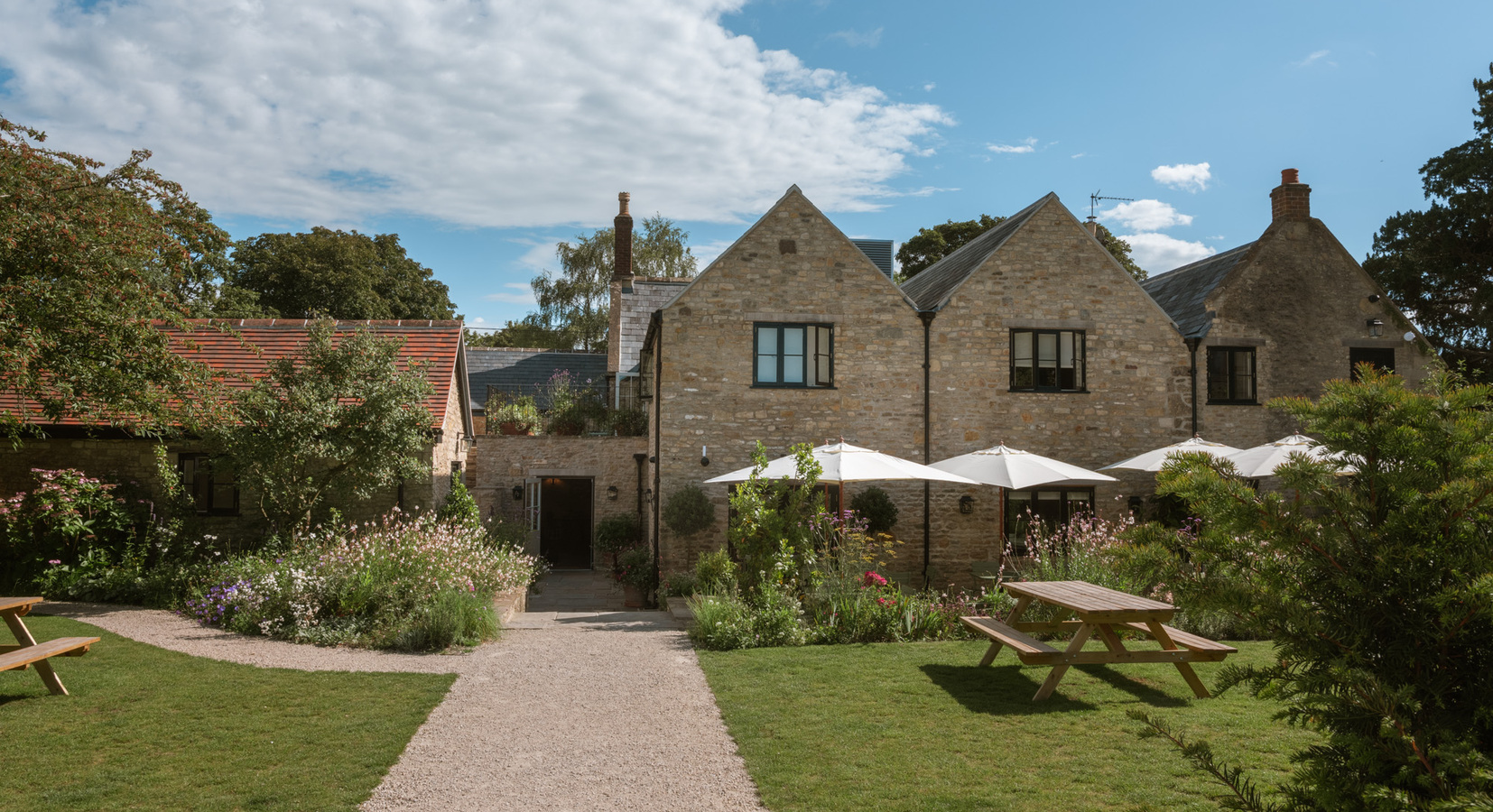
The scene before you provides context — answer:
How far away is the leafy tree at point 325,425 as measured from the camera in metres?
12.2

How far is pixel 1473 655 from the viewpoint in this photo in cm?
257

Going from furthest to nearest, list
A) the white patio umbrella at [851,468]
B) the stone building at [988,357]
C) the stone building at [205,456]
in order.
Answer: the stone building at [988,357], the stone building at [205,456], the white patio umbrella at [851,468]

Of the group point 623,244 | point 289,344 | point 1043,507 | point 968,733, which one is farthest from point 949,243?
point 968,733

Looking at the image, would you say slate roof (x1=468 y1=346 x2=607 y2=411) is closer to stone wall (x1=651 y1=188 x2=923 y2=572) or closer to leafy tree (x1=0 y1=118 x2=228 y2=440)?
stone wall (x1=651 y1=188 x2=923 y2=572)

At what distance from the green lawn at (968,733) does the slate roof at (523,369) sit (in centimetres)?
1866

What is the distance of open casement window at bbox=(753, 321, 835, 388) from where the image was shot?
1501cm

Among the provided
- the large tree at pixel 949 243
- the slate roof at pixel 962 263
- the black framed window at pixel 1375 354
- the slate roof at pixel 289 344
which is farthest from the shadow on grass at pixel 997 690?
the large tree at pixel 949 243

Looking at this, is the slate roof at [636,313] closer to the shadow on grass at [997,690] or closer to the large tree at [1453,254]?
the shadow on grass at [997,690]

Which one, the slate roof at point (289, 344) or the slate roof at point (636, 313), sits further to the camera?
the slate roof at point (636, 313)

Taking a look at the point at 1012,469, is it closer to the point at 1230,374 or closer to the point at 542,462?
the point at 1230,374

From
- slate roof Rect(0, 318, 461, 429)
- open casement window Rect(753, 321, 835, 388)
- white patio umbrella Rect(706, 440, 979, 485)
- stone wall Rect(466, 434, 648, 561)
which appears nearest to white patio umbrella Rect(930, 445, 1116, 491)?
white patio umbrella Rect(706, 440, 979, 485)

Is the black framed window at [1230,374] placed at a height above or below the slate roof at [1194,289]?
below

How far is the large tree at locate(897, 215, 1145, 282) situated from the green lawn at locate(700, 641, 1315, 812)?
A: 79.7 ft

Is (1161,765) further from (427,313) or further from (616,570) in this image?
(427,313)
